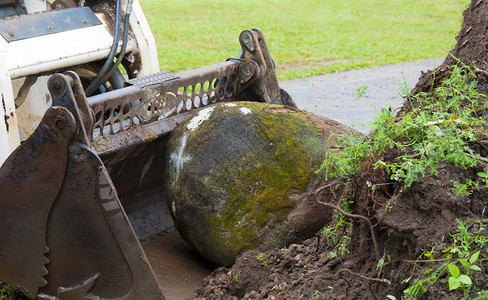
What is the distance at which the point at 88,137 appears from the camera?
10.7ft

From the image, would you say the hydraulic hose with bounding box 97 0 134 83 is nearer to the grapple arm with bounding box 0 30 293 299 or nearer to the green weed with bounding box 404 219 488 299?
the grapple arm with bounding box 0 30 293 299

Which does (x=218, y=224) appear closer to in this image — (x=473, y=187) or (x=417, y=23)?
(x=473, y=187)

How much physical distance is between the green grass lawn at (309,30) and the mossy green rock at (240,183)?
23.2 feet

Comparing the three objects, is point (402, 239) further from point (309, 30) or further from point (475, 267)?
point (309, 30)

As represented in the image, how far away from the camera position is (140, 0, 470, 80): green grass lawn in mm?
12297

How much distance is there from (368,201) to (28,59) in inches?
83.8

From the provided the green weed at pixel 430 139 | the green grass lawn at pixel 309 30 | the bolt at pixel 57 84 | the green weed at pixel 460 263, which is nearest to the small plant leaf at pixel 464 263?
the green weed at pixel 460 263

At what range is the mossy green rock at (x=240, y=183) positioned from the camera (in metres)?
3.61

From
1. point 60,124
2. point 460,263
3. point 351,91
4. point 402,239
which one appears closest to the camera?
point 460,263

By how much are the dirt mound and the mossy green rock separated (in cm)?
30

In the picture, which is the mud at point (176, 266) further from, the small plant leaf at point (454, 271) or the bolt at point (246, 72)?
the small plant leaf at point (454, 271)

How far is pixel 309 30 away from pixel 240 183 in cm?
1282

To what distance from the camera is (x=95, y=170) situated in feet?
10.2

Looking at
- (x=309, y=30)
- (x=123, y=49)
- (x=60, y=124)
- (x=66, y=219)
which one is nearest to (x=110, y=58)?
(x=123, y=49)
